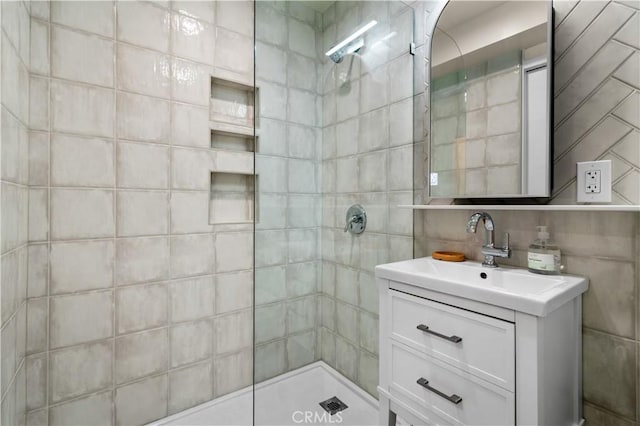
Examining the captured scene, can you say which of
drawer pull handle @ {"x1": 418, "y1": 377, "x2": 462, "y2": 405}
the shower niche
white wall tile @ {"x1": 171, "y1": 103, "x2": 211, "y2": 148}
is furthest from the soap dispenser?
white wall tile @ {"x1": 171, "y1": 103, "x2": 211, "y2": 148}

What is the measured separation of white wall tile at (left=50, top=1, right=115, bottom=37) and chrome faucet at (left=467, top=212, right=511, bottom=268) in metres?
1.75

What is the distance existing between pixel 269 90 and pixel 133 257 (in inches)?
39.8

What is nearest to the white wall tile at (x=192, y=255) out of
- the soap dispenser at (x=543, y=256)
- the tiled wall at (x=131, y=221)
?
the tiled wall at (x=131, y=221)

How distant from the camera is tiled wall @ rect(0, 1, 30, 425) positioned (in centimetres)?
95

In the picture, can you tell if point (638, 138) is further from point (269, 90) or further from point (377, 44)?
point (269, 90)

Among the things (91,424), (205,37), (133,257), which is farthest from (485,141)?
(91,424)

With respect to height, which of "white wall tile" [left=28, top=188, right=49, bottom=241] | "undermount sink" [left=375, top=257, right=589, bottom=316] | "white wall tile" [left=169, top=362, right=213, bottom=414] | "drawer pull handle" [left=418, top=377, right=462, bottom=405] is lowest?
"white wall tile" [left=169, top=362, right=213, bottom=414]

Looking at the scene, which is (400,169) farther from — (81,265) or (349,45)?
(81,265)

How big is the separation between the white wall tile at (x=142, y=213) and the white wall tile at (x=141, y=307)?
0.90ft

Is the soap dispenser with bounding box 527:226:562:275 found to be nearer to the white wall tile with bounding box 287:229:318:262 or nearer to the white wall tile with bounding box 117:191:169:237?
the white wall tile with bounding box 287:229:318:262

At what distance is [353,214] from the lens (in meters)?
1.38

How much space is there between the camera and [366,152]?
4.52 ft

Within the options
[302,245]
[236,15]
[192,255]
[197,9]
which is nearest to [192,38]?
[197,9]

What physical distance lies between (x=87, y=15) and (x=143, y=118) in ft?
1.54
